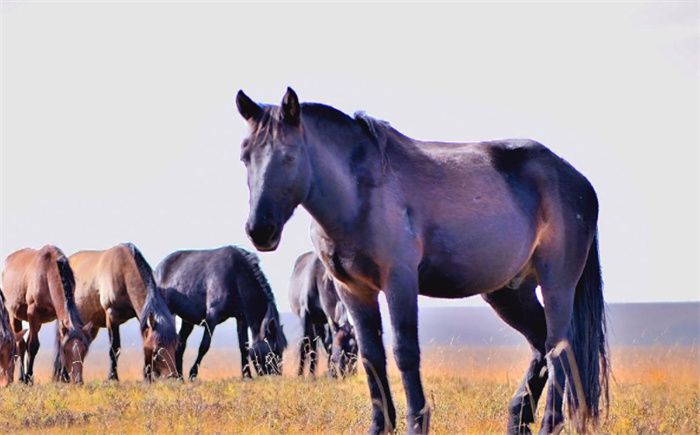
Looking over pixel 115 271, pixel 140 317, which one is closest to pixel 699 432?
pixel 140 317

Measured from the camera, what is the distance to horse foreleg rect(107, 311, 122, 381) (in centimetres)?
1662

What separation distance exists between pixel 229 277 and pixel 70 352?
16.1 feet

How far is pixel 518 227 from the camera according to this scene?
7.24 m

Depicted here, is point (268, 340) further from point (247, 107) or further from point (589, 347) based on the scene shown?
point (247, 107)

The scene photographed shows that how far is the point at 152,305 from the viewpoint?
15289 millimetres

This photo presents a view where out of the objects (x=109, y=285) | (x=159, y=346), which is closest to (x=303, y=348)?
(x=109, y=285)

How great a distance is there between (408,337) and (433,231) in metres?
0.82

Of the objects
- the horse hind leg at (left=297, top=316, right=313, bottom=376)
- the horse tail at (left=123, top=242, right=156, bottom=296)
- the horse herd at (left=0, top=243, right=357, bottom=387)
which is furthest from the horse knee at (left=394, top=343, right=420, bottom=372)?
the horse hind leg at (left=297, top=316, right=313, bottom=376)

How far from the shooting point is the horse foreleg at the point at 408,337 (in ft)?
20.6

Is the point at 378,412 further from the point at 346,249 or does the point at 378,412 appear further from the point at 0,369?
the point at 0,369

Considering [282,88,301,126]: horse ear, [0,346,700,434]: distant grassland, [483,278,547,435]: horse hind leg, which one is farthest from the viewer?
[0,346,700,434]: distant grassland

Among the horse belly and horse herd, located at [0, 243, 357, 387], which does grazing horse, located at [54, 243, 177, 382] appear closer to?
horse herd, located at [0, 243, 357, 387]

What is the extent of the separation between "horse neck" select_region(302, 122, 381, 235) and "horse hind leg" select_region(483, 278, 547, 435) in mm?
2047

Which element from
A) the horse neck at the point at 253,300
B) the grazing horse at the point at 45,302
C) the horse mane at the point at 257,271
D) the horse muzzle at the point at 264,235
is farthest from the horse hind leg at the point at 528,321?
the horse neck at the point at 253,300
